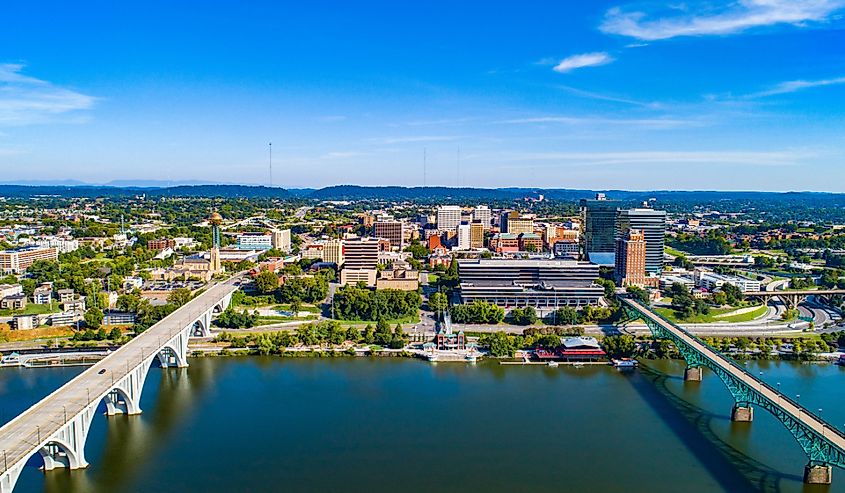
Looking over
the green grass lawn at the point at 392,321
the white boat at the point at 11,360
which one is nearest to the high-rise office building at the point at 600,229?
the green grass lawn at the point at 392,321

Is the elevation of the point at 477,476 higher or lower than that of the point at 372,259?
lower

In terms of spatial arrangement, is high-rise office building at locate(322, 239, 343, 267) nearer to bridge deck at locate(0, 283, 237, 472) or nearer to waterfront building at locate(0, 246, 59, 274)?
bridge deck at locate(0, 283, 237, 472)

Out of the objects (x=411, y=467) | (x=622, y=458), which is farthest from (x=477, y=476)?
(x=622, y=458)

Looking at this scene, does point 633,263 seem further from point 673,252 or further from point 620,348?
point 673,252

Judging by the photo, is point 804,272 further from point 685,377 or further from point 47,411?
point 47,411

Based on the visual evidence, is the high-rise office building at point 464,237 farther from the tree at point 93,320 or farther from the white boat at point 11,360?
the white boat at point 11,360

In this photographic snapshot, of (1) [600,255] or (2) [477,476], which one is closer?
(2) [477,476]

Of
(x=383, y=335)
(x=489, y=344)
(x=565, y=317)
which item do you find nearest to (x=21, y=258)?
(x=383, y=335)
